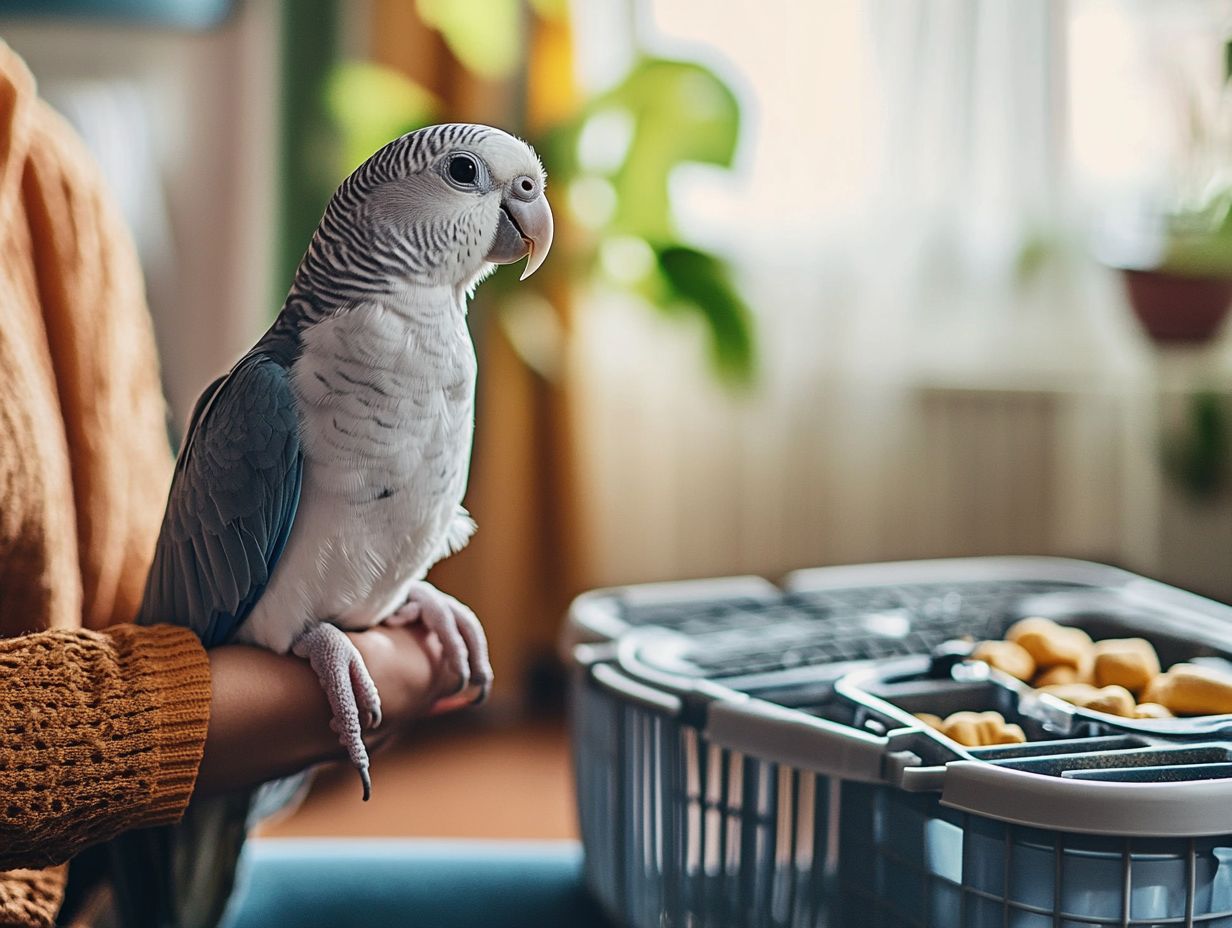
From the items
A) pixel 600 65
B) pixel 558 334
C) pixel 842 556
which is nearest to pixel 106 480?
pixel 558 334

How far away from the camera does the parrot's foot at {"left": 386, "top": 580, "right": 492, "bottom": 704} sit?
0.74 meters

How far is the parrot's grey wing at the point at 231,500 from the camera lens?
0.64m

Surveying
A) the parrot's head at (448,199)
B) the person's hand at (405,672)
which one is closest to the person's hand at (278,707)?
the person's hand at (405,672)

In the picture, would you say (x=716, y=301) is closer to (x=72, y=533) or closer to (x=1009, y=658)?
(x=1009, y=658)

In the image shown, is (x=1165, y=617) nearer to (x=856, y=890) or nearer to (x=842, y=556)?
(x=856, y=890)

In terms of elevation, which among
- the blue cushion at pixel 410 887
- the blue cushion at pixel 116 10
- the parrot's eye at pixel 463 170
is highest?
the blue cushion at pixel 116 10

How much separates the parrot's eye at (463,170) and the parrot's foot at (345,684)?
0.27 metres

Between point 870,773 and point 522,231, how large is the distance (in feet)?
1.16

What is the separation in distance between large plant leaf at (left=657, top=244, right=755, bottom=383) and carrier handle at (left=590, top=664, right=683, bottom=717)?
3.93ft

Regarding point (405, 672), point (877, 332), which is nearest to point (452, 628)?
point (405, 672)

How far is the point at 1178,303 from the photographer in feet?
6.10

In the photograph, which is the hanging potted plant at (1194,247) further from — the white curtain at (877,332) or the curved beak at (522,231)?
the curved beak at (522,231)

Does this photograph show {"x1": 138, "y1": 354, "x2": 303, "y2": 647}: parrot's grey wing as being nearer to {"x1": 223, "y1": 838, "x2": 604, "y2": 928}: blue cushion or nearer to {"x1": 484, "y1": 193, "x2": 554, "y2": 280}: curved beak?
{"x1": 484, "y1": 193, "x2": 554, "y2": 280}: curved beak

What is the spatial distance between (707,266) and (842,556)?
76cm
